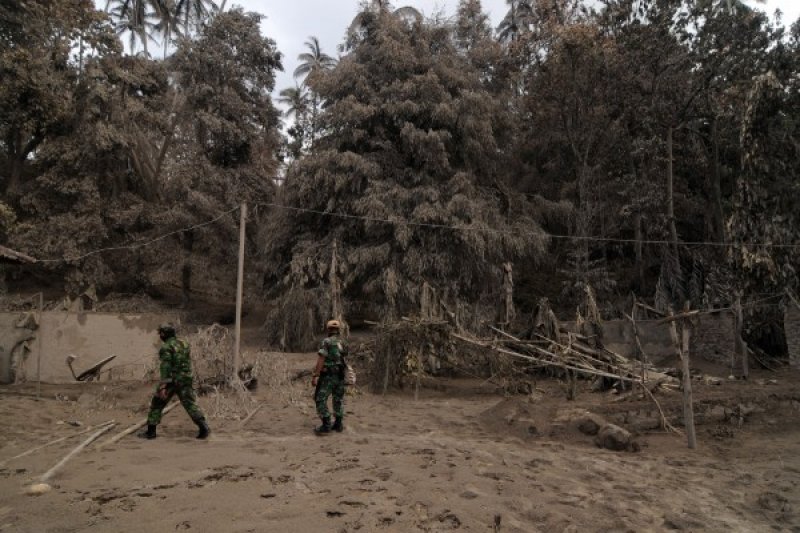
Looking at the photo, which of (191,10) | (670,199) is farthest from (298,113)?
(670,199)

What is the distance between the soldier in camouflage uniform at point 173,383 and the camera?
6.75 meters

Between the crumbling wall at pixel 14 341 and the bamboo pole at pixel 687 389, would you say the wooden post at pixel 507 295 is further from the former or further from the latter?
A: the crumbling wall at pixel 14 341

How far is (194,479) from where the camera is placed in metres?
5.20

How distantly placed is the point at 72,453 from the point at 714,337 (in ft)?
50.6

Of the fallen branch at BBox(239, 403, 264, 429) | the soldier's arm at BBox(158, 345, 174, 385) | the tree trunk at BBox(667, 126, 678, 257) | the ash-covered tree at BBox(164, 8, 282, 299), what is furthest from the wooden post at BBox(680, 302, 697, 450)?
the ash-covered tree at BBox(164, 8, 282, 299)

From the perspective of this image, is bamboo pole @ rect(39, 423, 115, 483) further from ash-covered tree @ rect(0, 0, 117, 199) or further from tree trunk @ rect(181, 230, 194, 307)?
tree trunk @ rect(181, 230, 194, 307)

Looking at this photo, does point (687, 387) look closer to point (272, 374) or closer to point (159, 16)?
point (272, 374)

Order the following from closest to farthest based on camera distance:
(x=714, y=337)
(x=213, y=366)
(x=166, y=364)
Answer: (x=166, y=364) < (x=213, y=366) < (x=714, y=337)

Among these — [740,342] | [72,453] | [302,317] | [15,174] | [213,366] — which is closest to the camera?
[72,453]

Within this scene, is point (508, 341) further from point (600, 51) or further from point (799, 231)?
point (600, 51)

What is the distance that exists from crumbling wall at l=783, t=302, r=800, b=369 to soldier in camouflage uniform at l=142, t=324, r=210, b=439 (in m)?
13.4

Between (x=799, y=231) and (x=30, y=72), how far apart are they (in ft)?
68.5

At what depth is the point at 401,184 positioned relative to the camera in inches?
732

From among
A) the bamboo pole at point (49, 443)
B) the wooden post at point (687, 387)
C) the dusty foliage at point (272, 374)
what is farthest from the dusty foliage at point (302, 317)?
the wooden post at point (687, 387)
